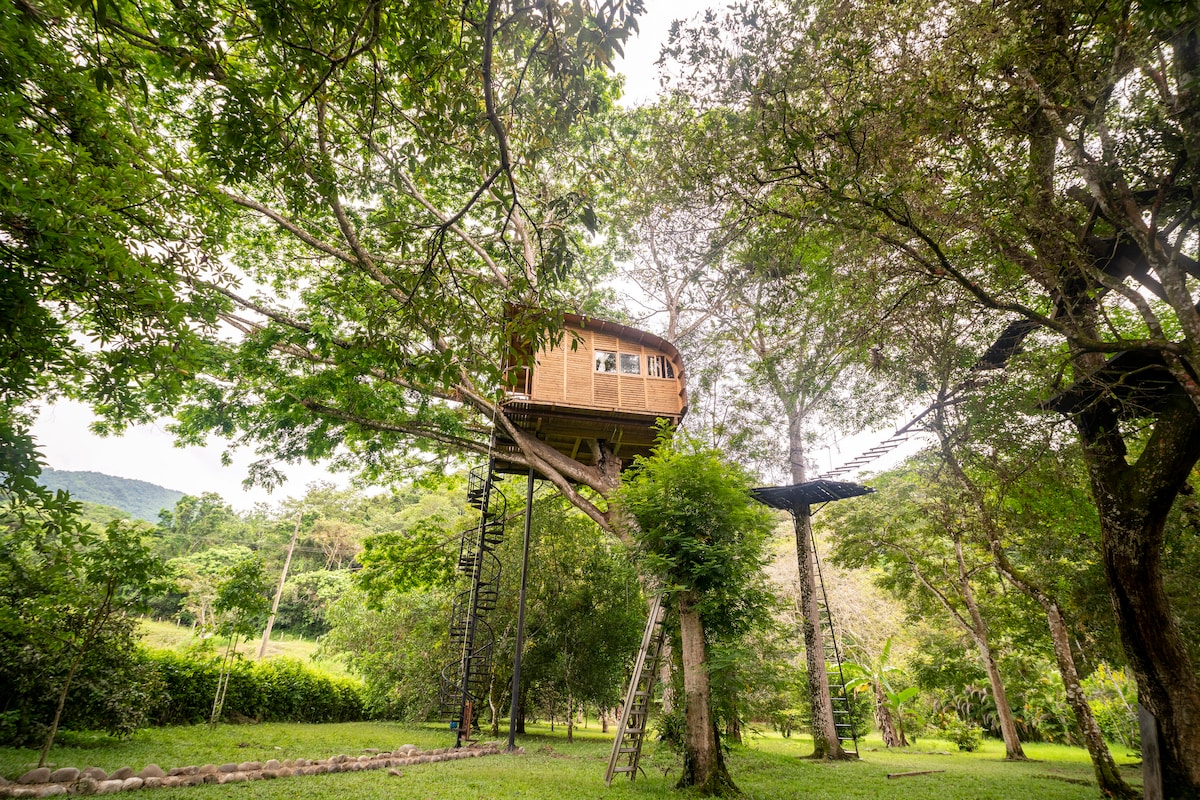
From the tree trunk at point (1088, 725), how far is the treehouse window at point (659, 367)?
8395 mm

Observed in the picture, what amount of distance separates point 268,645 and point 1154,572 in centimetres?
3825

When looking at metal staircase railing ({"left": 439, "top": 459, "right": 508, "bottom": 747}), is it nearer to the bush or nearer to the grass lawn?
the grass lawn

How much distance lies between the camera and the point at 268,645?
101 feet

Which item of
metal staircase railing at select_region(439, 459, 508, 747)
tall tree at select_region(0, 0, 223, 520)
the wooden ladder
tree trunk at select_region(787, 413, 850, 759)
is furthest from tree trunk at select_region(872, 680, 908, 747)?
tall tree at select_region(0, 0, 223, 520)

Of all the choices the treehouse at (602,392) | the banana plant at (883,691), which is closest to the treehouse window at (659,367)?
the treehouse at (602,392)

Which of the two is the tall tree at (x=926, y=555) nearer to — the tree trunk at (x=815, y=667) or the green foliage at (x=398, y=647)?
the tree trunk at (x=815, y=667)

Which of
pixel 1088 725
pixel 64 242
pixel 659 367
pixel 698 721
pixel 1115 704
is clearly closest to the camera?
pixel 64 242

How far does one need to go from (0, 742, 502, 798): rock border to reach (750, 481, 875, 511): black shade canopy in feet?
27.0

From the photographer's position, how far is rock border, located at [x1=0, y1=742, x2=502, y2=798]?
470 cm

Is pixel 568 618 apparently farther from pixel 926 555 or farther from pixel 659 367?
pixel 926 555

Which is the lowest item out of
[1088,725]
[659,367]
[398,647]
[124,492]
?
[398,647]

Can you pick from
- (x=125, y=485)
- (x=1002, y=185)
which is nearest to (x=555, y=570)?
(x=1002, y=185)

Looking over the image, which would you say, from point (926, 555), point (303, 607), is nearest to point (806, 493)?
point (926, 555)

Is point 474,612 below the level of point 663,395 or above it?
below
